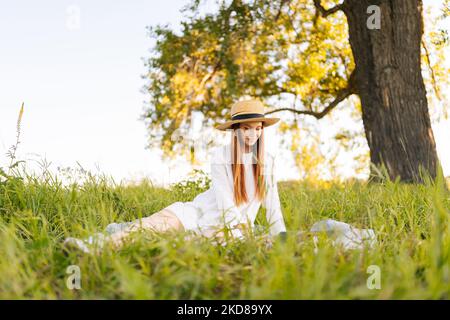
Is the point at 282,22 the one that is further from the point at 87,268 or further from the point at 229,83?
the point at 87,268

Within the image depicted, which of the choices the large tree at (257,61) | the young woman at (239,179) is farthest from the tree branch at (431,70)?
the young woman at (239,179)

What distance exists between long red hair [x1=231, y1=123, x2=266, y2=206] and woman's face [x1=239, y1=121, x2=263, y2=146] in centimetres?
4

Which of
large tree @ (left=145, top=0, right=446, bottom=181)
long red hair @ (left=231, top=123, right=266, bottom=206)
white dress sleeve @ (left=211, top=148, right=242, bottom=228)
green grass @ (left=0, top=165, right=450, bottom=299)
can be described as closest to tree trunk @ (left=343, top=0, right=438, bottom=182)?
large tree @ (left=145, top=0, right=446, bottom=181)

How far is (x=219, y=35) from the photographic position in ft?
34.9

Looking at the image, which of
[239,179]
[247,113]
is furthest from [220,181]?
[247,113]

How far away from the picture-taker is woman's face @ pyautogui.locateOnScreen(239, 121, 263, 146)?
423 cm

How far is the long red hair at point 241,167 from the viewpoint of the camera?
4.22 m

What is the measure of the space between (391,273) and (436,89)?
8937mm

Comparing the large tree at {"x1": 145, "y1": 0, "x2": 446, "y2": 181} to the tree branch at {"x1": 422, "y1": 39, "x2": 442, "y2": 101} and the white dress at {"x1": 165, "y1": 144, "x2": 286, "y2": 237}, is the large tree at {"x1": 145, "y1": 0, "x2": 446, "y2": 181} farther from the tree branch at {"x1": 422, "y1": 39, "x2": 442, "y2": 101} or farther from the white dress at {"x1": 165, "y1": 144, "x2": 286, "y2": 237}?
the white dress at {"x1": 165, "y1": 144, "x2": 286, "y2": 237}

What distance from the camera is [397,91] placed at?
316 inches

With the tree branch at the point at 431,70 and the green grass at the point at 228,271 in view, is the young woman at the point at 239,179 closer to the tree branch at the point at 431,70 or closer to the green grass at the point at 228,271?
the green grass at the point at 228,271

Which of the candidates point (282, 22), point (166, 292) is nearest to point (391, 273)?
point (166, 292)

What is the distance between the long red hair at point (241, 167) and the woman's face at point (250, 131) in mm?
42
